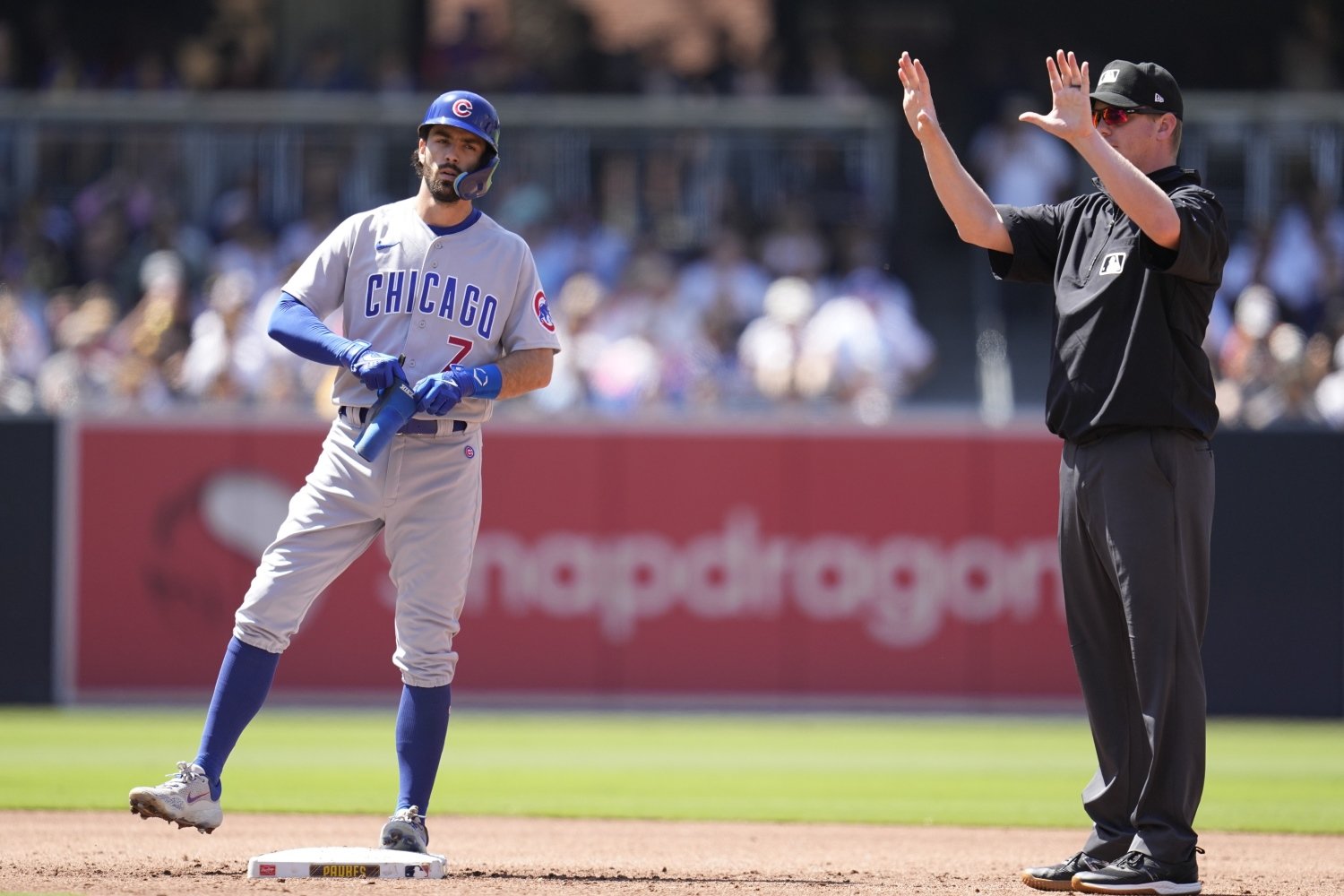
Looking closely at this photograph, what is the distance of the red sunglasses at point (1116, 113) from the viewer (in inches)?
196

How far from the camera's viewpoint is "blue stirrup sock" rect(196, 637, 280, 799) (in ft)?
16.9

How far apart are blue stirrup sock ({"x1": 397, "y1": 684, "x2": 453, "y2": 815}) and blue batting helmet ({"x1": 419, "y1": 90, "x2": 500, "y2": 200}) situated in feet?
4.85

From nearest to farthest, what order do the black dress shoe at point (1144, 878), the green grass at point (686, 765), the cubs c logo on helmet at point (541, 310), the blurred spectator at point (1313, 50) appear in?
the black dress shoe at point (1144, 878), the cubs c logo on helmet at point (541, 310), the green grass at point (686, 765), the blurred spectator at point (1313, 50)

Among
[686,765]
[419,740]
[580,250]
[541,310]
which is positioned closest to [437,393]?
[541,310]

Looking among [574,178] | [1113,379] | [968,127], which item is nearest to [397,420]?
[1113,379]

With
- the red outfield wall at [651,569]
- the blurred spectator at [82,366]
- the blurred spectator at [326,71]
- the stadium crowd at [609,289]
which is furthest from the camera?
the blurred spectator at [326,71]

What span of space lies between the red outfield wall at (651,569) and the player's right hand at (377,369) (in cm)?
648

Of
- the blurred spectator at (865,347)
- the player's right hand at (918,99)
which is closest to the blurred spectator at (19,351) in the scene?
the blurred spectator at (865,347)

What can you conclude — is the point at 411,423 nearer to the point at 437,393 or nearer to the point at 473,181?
the point at 437,393

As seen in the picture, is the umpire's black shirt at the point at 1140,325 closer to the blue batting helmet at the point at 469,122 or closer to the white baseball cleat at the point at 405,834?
the blue batting helmet at the point at 469,122

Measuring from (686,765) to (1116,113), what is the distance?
15.7 ft

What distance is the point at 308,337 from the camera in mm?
5234


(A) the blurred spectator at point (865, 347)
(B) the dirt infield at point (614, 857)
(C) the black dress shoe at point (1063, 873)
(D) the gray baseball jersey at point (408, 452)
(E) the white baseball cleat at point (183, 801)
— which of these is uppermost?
(A) the blurred spectator at point (865, 347)

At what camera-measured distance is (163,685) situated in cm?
1152
